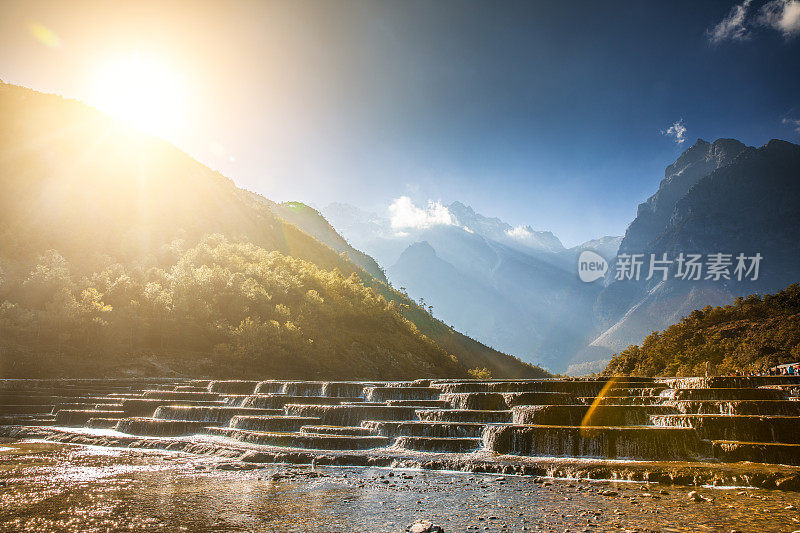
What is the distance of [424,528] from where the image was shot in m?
8.17

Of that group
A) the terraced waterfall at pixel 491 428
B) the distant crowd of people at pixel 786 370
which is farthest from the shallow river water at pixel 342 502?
the distant crowd of people at pixel 786 370

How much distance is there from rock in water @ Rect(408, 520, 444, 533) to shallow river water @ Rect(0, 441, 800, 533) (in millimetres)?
449

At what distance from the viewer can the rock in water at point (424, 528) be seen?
8102 millimetres

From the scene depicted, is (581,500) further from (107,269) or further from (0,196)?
(0,196)

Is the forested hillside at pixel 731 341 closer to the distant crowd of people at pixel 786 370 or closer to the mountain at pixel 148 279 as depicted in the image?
the distant crowd of people at pixel 786 370

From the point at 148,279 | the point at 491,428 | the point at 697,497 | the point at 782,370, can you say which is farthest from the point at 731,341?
the point at 148,279

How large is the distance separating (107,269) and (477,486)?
2288 inches

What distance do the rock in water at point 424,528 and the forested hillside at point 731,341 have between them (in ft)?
200

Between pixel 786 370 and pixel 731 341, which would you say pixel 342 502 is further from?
pixel 731 341

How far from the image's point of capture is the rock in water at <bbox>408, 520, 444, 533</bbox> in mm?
8102

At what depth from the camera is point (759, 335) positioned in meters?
62.0

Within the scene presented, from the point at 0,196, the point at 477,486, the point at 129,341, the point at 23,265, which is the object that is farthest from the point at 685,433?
the point at 0,196

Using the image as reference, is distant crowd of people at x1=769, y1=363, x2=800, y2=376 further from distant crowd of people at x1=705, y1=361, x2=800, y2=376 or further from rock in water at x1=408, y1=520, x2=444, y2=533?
rock in water at x1=408, y1=520, x2=444, y2=533

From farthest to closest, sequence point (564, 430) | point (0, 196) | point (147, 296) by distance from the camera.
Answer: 1. point (0, 196)
2. point (147, 296)
3. point (564, 430)
